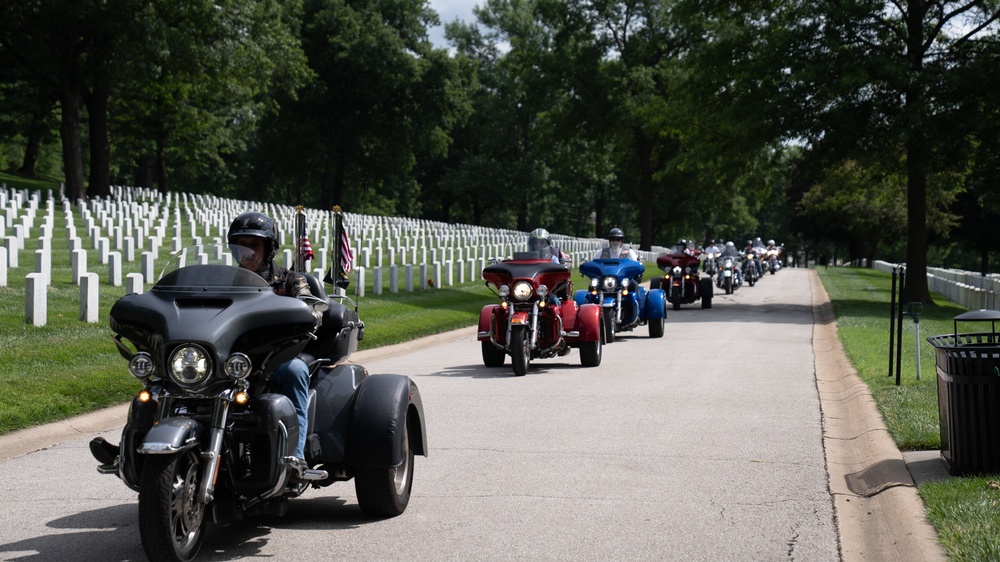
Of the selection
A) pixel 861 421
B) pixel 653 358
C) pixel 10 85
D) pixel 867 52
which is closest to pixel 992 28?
pixel 867 52

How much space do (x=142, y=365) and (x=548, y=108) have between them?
6469cm

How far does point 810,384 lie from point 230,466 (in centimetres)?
958

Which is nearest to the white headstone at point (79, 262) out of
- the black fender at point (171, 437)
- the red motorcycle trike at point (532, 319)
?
the red motorcycle trike at point (532, 319)

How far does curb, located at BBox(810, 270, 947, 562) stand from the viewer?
6.17 meters

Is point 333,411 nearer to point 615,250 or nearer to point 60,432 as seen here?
point 60,432

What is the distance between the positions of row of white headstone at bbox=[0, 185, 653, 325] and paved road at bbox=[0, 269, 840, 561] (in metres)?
1.59

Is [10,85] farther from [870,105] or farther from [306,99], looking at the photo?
[870,105]

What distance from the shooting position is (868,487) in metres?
7.81

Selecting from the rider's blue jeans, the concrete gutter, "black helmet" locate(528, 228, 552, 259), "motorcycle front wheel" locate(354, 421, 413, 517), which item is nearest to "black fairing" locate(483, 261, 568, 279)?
"black helmet" locate(528, 228, 552, 259)

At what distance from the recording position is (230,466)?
18.4 feet

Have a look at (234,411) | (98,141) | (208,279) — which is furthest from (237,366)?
(98,141)

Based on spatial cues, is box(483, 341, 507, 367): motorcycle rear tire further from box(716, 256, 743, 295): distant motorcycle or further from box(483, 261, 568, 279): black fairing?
box(716, 256, 743, 295): distant motorcycle

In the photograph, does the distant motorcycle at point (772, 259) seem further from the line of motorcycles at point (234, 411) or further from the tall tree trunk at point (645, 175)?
the line of motorcycles at point (234, 411)

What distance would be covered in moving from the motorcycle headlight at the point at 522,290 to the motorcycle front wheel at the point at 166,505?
9737 mm
